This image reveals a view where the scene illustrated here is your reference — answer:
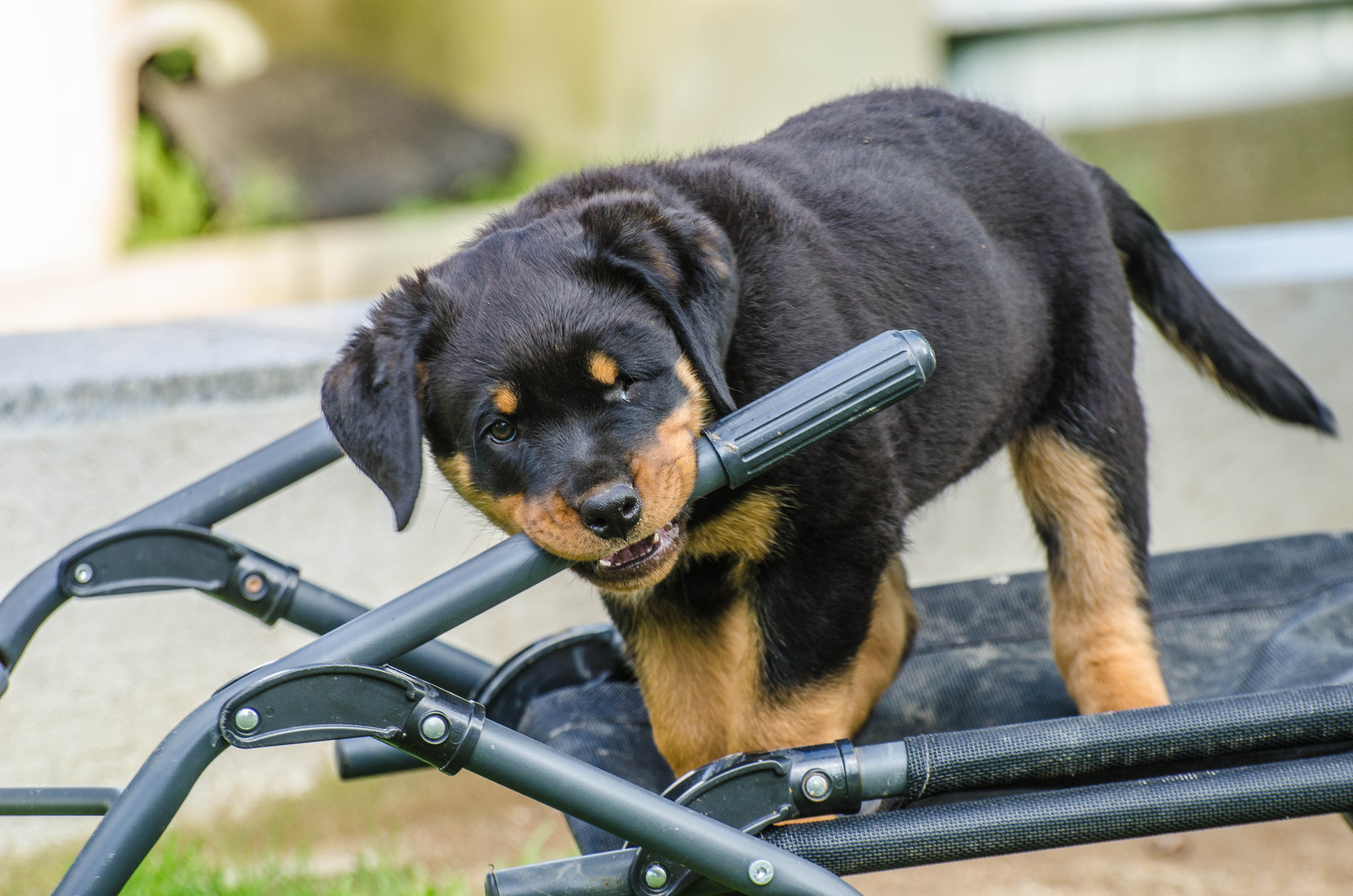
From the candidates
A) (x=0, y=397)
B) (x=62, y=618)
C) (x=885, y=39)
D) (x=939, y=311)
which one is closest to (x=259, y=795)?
(x=62, y=618)

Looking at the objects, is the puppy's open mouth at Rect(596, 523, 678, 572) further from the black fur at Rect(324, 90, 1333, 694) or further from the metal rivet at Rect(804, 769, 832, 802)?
the metal rivet at Rect(804, 769, 832, 802)

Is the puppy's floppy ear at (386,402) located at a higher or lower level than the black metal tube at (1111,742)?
higher

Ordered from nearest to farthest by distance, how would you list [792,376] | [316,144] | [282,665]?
[282,665] → [792,376] → [316,144]

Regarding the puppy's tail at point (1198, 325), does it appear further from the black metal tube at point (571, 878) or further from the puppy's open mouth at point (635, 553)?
the black metal tube at point (571, 878)

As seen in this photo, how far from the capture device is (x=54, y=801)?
2104 millimetres

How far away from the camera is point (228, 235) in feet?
24.1

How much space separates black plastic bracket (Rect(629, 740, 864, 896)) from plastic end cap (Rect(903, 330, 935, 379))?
564mm

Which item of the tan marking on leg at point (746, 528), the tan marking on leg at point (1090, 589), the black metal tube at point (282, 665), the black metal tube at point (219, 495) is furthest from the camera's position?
the tan marking on leg at point (1090, 589)

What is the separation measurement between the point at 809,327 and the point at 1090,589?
3.03 ft

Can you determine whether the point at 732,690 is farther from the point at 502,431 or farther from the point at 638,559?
the point at 502,431

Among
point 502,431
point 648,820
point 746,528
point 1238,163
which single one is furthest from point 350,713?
point 1238,163

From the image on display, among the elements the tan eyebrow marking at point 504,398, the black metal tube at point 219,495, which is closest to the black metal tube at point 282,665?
the tan eyebrow marking at point 504,398

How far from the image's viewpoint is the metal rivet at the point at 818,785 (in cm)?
185

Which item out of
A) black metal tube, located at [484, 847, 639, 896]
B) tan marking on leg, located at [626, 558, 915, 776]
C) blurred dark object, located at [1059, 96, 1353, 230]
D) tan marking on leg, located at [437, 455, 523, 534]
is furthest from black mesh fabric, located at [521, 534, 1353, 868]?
blurred dark object, located at [1059, 96, 1353, 230]
